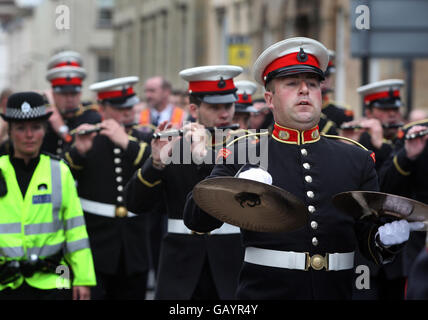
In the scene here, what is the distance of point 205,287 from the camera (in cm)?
742

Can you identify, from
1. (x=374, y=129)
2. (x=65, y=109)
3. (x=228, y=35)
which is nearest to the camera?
(x=374, y=129)

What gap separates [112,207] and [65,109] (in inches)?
86.4

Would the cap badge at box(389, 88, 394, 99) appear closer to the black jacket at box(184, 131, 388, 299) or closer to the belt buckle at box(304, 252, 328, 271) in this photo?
the black jacket at box(184, 131, 388, 299)

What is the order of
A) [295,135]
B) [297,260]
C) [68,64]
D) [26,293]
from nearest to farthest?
1. [297,260]
2. [295,135]
3. [26,293]
4. [68,64]

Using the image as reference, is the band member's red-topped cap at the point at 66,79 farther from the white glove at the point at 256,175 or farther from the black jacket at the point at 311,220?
the white glove at the point at 256,175

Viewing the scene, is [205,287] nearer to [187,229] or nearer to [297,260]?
[187,229]

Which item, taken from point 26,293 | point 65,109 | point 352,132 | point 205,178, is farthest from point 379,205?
point 65,109

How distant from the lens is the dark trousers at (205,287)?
291 inches

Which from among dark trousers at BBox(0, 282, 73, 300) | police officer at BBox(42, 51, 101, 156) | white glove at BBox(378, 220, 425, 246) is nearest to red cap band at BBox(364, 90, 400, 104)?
police officer at BBox(42, 51, 101, 156)

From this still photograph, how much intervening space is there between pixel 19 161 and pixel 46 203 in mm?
371

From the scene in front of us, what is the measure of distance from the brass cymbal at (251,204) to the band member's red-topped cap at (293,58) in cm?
80

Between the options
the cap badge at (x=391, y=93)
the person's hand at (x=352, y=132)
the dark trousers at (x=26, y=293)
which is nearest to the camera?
the dark trousers at (x=26, y=293)

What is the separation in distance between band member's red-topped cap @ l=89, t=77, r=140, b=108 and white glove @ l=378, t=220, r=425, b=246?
16.3ft

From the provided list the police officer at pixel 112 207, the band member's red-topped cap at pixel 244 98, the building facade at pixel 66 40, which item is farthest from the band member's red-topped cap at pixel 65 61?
the building facade at pixel 66 40
